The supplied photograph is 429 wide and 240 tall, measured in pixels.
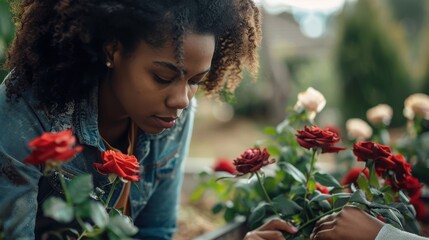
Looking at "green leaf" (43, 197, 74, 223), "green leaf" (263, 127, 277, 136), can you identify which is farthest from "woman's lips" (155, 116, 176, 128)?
"green leaf" (263, 127, 277, 136)

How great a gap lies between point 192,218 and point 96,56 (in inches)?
73.1

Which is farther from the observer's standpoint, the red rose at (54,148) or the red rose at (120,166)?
the red rose at (120,166)

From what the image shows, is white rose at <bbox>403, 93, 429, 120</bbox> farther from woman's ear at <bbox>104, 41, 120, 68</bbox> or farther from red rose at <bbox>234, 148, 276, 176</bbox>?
woman's ear at <bbox>104, 41, 120, 68</bbox>

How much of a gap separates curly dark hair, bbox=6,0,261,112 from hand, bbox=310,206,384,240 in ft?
2.14

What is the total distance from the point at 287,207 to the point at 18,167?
0.86m

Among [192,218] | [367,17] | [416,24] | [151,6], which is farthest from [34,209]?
[416,24]

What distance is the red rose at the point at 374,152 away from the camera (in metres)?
1.81

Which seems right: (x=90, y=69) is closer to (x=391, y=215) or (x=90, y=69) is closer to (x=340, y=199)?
(x=340, y=199)

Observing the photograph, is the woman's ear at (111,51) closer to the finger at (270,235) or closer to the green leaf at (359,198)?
the finger at (270,235)

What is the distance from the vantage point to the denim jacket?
151cm

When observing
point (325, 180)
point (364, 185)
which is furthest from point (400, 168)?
point (325, 180)

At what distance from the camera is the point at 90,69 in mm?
1713

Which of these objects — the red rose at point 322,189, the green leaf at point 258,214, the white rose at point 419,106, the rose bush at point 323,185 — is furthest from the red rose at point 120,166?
the white rose at point 419,106

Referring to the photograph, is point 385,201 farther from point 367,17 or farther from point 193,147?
point 193,147
